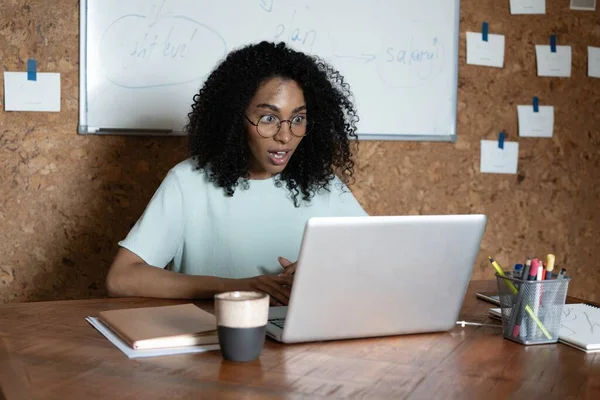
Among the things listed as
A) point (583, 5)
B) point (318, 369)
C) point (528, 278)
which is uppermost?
point (583, 5)

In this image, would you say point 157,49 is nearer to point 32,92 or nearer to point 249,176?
point 32,92

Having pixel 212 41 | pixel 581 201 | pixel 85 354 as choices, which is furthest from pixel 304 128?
pixel 581 201

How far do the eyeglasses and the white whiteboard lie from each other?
0.57 meters

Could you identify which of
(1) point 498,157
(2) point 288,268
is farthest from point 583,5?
(2) point 288,268

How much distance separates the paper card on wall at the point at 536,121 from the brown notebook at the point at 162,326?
72.5 inches

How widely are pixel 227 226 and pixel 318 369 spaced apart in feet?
2.90

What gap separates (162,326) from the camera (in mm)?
1204

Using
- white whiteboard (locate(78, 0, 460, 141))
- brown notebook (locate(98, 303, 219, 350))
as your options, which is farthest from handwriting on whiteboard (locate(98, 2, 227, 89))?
brown notebook (locate(98, 303, 219, 350))

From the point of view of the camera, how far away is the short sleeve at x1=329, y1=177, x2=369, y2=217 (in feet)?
6.54

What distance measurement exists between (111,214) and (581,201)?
69.6 inches

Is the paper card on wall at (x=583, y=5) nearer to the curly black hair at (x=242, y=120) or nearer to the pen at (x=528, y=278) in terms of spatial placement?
the curly black hair at (x=242, y=120)

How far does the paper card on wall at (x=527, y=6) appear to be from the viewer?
9.07 feet

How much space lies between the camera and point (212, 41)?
237cm

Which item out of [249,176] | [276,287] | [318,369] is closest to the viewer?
[318,369]
